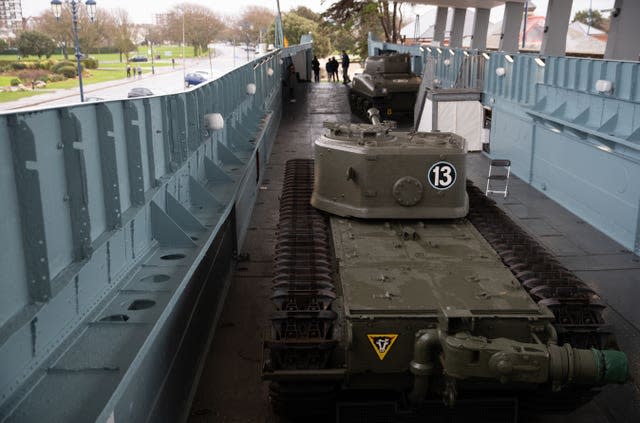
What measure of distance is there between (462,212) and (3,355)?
6.56 metres

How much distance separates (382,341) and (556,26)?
795 inches

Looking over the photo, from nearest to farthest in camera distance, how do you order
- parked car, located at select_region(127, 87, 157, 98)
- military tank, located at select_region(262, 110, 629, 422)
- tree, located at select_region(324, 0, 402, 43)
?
military tank, located at select_region(262, 110, 629, 422)
parked car, located at select_region(127, 87, 157, 98)
tree, located at select_region(324, 0, 402, 43)

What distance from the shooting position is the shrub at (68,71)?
615 cm

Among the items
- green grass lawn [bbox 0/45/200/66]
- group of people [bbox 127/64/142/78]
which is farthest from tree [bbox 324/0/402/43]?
group of people [bbox 127/64/142/78]

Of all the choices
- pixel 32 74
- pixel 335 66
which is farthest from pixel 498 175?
pixel 335 66

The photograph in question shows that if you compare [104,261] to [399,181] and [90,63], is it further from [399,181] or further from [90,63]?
[399,181]

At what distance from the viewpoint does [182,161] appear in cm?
964

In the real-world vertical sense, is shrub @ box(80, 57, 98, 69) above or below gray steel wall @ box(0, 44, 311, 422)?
above

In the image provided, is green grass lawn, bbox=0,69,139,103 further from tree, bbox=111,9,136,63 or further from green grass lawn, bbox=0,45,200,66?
tree, bbox=111,9,136,63

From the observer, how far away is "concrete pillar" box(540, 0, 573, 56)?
23656 mm

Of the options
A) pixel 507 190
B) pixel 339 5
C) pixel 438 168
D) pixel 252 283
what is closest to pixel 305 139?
pixel 507 190

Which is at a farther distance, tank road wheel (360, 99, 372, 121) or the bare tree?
tank road wheel (360, 99, 372, 121)

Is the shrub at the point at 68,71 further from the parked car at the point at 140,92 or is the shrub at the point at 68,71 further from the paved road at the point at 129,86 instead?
the parked car at the point at 140,92

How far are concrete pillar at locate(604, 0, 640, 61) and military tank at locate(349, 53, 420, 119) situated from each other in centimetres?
969
